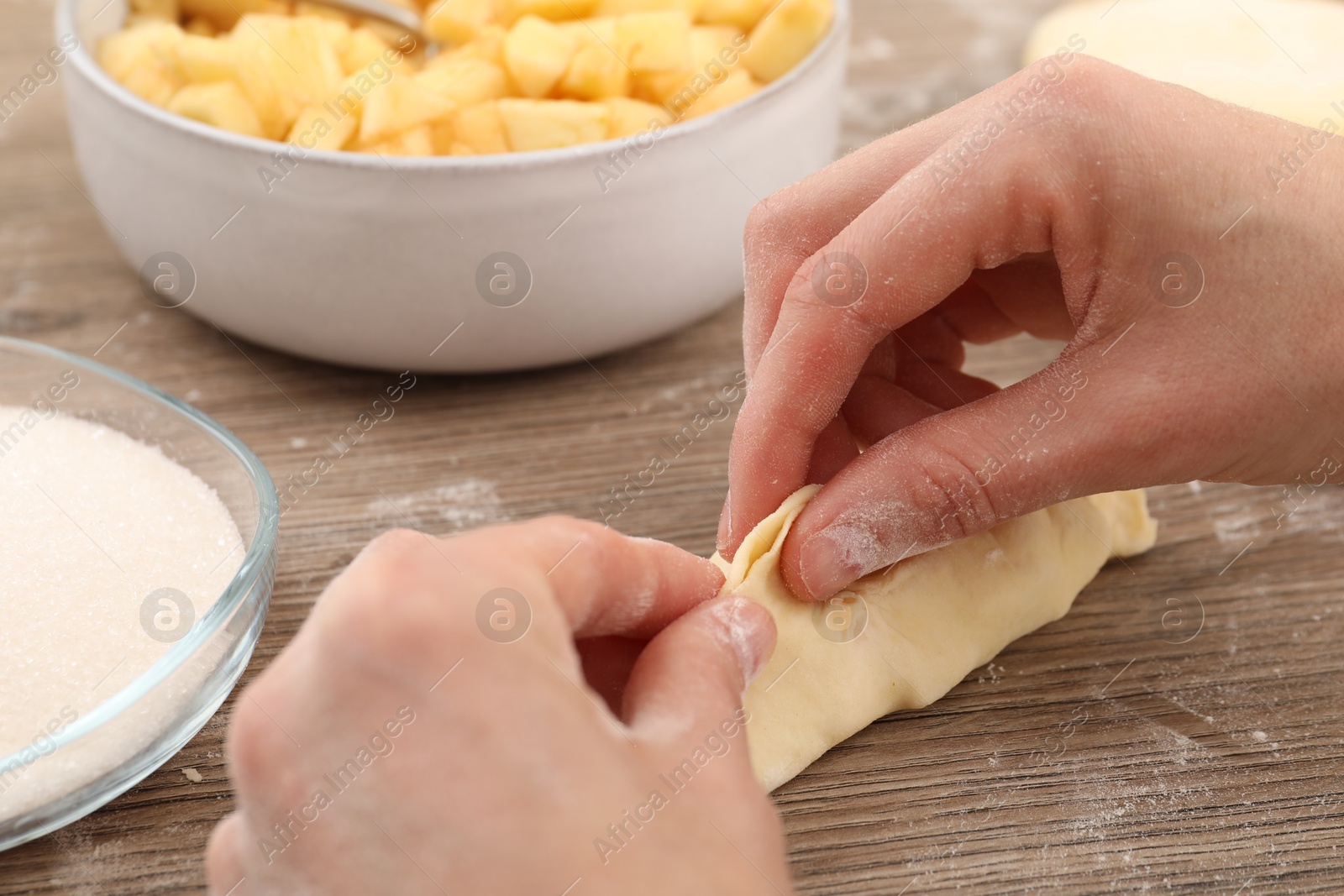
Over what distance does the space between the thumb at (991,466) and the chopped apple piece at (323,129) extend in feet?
2.13

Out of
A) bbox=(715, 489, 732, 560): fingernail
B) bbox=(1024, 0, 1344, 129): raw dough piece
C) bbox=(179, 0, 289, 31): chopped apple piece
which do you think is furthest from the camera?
bbox=(1024, 0, 1344, 129): raw dough piece

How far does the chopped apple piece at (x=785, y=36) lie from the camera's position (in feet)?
4.20

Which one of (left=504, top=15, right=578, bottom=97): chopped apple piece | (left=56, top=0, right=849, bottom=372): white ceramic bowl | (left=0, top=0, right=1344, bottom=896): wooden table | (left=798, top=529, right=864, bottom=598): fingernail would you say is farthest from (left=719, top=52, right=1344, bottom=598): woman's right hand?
(left=504, top=15, right=578, bottom=97): chopped apple piece

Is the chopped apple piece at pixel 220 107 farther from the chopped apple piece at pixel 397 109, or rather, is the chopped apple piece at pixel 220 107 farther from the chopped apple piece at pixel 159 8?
the chopped apple piece at pixel 159 8

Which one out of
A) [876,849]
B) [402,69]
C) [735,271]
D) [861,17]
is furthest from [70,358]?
[861,17]

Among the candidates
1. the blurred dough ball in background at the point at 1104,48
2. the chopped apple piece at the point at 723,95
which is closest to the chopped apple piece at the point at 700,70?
the chopped apple piece at the point at 723,95

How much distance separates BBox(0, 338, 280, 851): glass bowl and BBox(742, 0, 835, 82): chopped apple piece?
2.40ft

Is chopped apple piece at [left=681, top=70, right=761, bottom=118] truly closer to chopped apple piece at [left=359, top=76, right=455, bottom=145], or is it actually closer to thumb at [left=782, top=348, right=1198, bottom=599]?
chopped apple piece at [left=359, top=76, right=455, bottom=145]

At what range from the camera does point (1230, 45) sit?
5.51ft

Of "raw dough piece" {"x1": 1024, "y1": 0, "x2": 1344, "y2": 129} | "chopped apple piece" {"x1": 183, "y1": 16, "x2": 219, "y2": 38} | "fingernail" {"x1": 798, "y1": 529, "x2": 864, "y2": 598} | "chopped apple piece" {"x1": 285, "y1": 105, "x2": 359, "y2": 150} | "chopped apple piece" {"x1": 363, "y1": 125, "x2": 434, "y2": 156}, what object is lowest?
"fingernail" {"x1": 798, "y1": 529, "x2": 864, "y2": 598}

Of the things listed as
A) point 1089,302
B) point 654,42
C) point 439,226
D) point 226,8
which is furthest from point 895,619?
point 226,8

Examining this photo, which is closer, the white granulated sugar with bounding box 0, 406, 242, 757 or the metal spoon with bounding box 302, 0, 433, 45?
the white granulated sugar with bounding box 0, 406, 242, 757

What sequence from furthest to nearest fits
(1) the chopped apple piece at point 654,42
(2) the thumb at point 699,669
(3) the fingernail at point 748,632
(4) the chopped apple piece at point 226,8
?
(4) the chopped apple piece at point 226,8 < (1) the chopped apple piece at point 654,42 < (3) the fingernail at point 748,632 < (2) the thumb at point 699,669

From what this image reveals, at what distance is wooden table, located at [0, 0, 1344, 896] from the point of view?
0.82m
